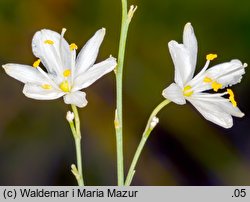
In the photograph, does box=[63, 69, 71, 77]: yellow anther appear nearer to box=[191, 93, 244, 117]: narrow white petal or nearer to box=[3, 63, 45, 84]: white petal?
box=[3, 63, 45, 84]: white petal

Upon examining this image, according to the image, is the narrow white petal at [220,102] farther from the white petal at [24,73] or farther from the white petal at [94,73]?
the white petal at [24,73]

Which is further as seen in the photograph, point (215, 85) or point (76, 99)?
point (215, 85)

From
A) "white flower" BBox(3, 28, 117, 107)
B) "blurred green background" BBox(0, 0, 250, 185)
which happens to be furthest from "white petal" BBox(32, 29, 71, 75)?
"blurred green background" BBox(0, 0, 250, 185)

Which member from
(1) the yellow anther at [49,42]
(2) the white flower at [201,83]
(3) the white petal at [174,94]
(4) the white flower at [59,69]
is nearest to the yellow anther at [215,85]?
(2) the white flower at [201,83]

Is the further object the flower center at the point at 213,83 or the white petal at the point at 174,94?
the flower center at the point at 213,83

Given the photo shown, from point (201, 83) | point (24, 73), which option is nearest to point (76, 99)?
point (24, 73)

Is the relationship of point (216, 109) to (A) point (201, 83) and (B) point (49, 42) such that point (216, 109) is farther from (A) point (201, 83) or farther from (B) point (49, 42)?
(B) point (49, 42)

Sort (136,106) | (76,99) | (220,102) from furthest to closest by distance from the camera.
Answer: (136,106)
(220,102)
(76,99)
